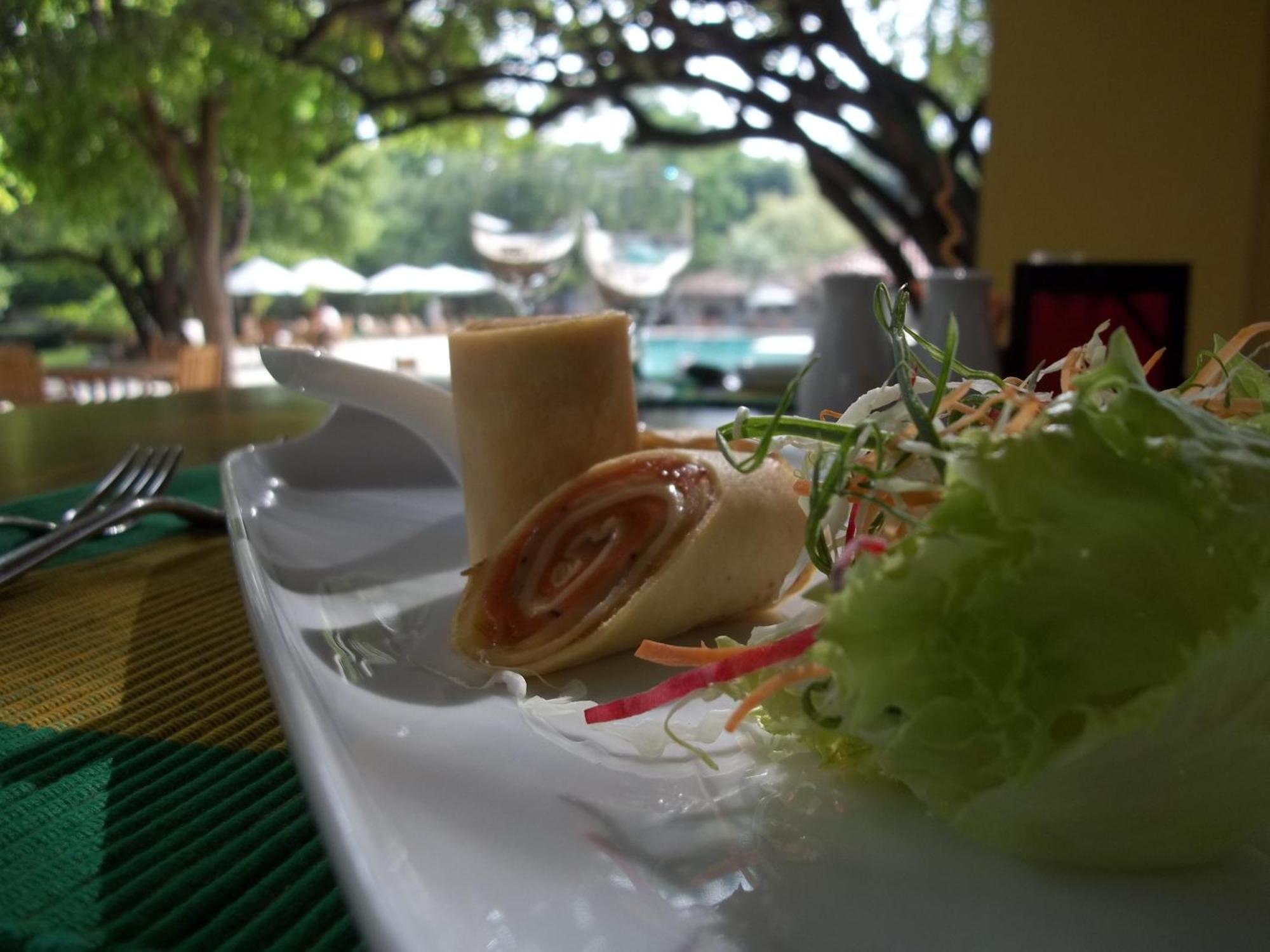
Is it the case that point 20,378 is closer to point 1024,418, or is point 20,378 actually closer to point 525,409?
point 525,409

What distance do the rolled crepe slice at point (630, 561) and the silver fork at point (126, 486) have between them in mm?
552

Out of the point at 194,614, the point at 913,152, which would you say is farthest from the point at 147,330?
the point at 194,614

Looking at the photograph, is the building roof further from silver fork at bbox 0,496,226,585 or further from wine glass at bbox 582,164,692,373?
silver fork at bbox 0,496,226,585

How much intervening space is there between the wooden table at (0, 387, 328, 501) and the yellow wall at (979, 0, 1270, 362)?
2.78m

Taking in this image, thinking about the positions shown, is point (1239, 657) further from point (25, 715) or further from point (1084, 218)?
point (1084, 218)

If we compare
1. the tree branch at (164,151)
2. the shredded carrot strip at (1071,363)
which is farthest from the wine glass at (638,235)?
the tree branch at (164,151)

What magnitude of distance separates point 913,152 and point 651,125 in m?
1.45

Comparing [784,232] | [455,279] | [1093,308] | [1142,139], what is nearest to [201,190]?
[1142,139]

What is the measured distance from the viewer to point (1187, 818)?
388 mm

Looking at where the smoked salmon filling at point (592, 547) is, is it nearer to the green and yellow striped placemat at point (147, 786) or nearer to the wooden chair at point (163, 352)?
the green and yellow striped placemat at point (147, 786)

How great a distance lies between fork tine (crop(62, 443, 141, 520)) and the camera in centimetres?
113

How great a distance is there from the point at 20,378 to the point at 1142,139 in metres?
7.11

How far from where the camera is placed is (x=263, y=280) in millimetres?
14734

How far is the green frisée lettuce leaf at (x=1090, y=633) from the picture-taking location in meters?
0.38
